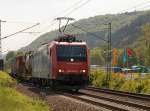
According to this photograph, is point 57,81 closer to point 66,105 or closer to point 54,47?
point 54,47

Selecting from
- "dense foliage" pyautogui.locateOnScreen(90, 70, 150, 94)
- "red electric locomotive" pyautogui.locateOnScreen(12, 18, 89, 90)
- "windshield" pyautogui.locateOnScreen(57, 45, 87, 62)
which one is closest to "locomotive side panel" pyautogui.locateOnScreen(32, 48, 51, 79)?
"red electric locomotive" pyautogui.locateOnScreen(12, 18, 89, 90)

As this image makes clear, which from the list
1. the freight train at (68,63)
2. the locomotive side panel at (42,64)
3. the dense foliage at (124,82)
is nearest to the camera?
the freight train at (68,63)

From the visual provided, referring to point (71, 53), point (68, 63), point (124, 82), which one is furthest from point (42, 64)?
point (124, 82)

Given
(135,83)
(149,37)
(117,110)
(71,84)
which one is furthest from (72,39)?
(149,37)

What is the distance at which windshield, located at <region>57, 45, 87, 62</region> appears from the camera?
1179 inches

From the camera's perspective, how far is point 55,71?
29.5 metres

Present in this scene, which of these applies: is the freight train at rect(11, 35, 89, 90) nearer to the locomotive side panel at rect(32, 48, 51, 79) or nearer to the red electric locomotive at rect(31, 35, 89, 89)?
the red electric locomotive at rect(31, 35, 89, 89)

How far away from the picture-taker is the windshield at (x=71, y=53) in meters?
30.0

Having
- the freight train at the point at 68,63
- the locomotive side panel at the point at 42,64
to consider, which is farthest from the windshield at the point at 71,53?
the locomotive side panel at the point at 42,64

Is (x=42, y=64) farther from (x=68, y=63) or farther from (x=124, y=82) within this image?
(x=124, y=82)

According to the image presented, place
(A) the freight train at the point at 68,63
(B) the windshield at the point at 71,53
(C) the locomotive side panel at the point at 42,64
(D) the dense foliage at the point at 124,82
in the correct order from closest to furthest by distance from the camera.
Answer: (A) the freight train at the point at 68,63
(B) the windshield at the point at 71,53
(C) the locomotive side panel at the point at 42,64
(D) the dense foliage at the point at 124,82

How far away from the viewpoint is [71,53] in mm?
30156

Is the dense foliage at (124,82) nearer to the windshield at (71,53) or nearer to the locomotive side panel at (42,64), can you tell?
the windshield at (71,53)

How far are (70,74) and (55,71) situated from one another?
0.97m
